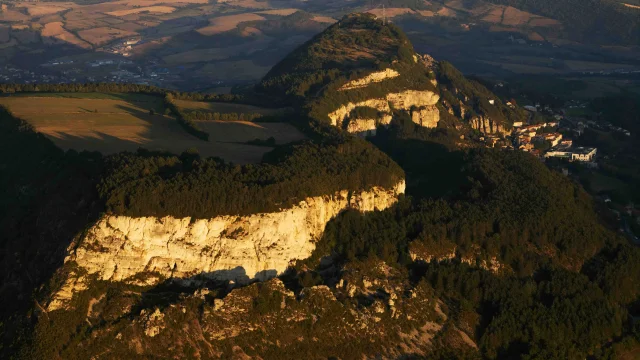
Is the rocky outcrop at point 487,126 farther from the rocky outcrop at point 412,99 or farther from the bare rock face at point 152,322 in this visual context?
the bare rock face at point 152,322

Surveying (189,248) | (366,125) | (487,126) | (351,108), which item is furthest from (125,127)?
(487,126)

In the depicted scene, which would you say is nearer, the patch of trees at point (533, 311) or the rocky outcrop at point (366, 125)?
the patch of trees at point (533, 311)

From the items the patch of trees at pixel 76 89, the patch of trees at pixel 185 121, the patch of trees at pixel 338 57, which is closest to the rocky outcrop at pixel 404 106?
the patch of trees at pixel 338 57

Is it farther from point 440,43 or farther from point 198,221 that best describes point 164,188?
point 440,43

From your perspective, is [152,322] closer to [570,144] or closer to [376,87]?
[376,87]

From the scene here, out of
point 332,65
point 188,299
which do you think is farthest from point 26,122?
point 332,65
